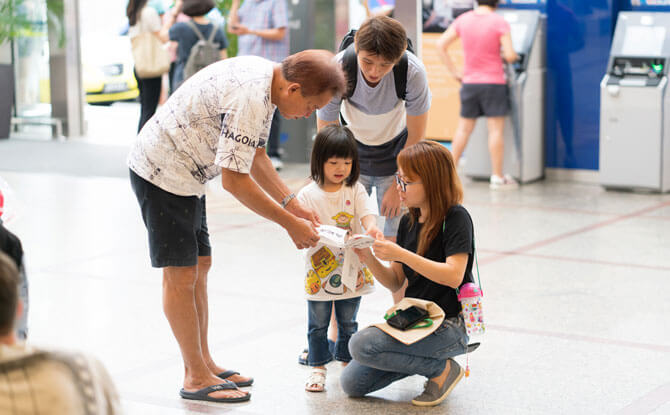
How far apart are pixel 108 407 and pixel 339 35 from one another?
8343 mm

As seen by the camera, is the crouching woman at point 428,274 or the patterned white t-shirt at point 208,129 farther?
the crouching woman at point 428,274

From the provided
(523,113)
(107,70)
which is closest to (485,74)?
(523,113)

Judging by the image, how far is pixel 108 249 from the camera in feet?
21.5

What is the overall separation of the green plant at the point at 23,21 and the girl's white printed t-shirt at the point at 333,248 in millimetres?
9474

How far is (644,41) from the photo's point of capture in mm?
8547

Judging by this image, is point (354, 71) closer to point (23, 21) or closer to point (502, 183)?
point (502, 183)

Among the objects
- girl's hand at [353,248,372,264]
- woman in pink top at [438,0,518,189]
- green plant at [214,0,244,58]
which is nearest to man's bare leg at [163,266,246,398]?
girl's hand at [353,248,372,264]

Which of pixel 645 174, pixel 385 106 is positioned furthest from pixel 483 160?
pixel 385 106

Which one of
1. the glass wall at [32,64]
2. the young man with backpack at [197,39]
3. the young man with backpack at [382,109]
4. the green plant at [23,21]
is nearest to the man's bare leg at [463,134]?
the young man with backpack at [197,39]

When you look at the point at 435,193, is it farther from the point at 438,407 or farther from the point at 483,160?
the point at 483,160

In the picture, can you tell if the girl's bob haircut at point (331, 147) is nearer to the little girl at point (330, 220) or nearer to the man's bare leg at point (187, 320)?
the little girl at point (330, 220)

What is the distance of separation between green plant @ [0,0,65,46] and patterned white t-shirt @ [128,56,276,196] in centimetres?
960

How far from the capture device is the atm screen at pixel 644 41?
849 centimetres

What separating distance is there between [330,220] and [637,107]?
515 centimetres
